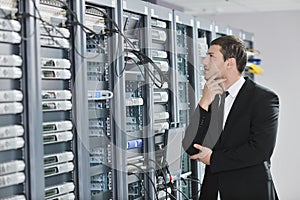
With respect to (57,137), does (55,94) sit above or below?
above

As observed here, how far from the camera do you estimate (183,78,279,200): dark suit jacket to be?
3.12m

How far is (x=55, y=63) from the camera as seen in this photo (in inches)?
104

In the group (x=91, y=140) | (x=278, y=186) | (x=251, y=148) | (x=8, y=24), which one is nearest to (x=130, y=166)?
(x=91, y=140)

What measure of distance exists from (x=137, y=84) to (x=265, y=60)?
3.92 meters

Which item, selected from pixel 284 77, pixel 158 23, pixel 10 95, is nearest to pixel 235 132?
pixel 158 23

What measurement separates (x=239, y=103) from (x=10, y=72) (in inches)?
51.8

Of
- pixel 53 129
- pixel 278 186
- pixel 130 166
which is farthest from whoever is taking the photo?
pixel 278 186

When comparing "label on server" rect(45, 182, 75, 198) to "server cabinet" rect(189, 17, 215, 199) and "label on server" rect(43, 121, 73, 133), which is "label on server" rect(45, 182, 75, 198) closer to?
"label on server" rect(43, 121, 73, 133)

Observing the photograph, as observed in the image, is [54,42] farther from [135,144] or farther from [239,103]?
[239,103]

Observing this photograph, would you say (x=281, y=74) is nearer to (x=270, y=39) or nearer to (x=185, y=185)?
(x=270, y=39)

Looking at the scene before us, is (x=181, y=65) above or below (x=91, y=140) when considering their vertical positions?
above

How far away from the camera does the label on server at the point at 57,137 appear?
2598 millimetres

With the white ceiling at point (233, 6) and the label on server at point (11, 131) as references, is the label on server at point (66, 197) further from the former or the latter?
the white ceiling at point (233, 6)

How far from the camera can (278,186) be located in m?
7.04
